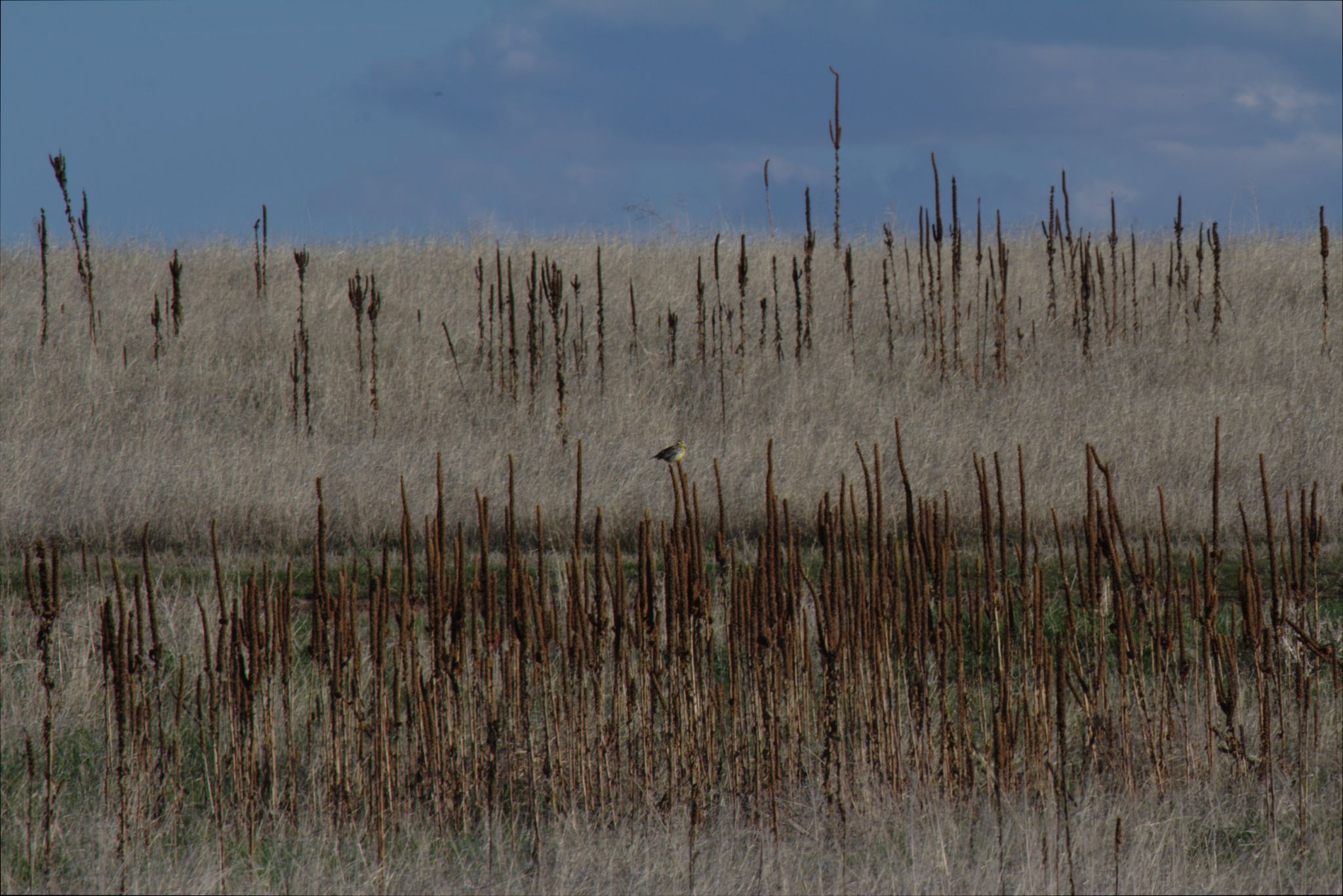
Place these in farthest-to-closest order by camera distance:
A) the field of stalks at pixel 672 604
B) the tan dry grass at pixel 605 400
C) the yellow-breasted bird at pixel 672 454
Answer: the yellow-breasted bird at pixel 672 454 < the tan dry grass at pixel 605 400 < the field of stalks at pixel 672 604

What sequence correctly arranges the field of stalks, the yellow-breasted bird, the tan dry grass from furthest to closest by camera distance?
the yellow-breasted bird
the tan dry grass
the field of stalks

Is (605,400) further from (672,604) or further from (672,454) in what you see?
(672,604)

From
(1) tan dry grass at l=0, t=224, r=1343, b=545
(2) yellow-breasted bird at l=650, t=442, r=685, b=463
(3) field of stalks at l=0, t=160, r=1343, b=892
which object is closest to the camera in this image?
(3) field of stalks at l=0, t=160, r=1343, b=892

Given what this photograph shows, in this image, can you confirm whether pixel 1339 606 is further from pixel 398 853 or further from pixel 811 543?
pixel 398 853

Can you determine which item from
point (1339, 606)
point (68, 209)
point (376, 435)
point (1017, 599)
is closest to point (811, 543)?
point (1017, 599)

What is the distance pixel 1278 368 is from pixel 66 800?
10307 millimetres

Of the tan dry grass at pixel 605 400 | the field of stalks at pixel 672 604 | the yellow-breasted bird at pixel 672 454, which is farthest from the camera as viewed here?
the yellow-breasted bird at pixel 672 454

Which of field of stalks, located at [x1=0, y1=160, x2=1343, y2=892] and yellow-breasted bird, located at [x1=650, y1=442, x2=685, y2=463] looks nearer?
field of stalks, located at [x1=0, y1=160, x2=1343, y2=892]

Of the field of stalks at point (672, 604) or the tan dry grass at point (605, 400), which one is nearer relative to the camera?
the field of stalks at point (672, 604)

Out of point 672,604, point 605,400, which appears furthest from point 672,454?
point 672,604

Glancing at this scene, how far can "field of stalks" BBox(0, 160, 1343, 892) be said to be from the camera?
3662mm

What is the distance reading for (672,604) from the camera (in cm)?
387

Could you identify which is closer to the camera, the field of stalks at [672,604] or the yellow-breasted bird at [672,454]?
the field of stalks at [672,604]

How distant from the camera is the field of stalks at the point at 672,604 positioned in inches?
144
